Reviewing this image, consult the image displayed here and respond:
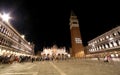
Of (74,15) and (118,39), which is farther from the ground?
(74,15)

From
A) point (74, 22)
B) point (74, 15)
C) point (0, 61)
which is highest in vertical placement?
point (74, 15)

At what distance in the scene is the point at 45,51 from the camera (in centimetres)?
11494

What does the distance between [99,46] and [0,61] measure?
166 feet

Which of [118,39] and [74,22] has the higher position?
[74,22]

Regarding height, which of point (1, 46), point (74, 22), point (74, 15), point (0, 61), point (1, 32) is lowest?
point (0, 61)

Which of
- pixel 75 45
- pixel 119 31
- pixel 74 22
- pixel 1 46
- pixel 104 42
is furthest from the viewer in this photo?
pixel 74 22

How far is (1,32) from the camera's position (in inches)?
1559

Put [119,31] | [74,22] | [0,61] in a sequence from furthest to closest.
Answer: [74,22] → [119,31] → [0,61]

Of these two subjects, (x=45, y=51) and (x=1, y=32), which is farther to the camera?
(x=45, y=51)

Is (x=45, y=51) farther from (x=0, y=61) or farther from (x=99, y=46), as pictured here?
(x=0, y=61)

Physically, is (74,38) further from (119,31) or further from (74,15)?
(119,31)

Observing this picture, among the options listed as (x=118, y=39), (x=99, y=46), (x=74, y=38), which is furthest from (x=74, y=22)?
(x=118, y=39)

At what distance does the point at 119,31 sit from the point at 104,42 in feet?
44.5

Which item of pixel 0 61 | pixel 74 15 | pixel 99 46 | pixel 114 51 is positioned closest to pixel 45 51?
pixel 74 15
